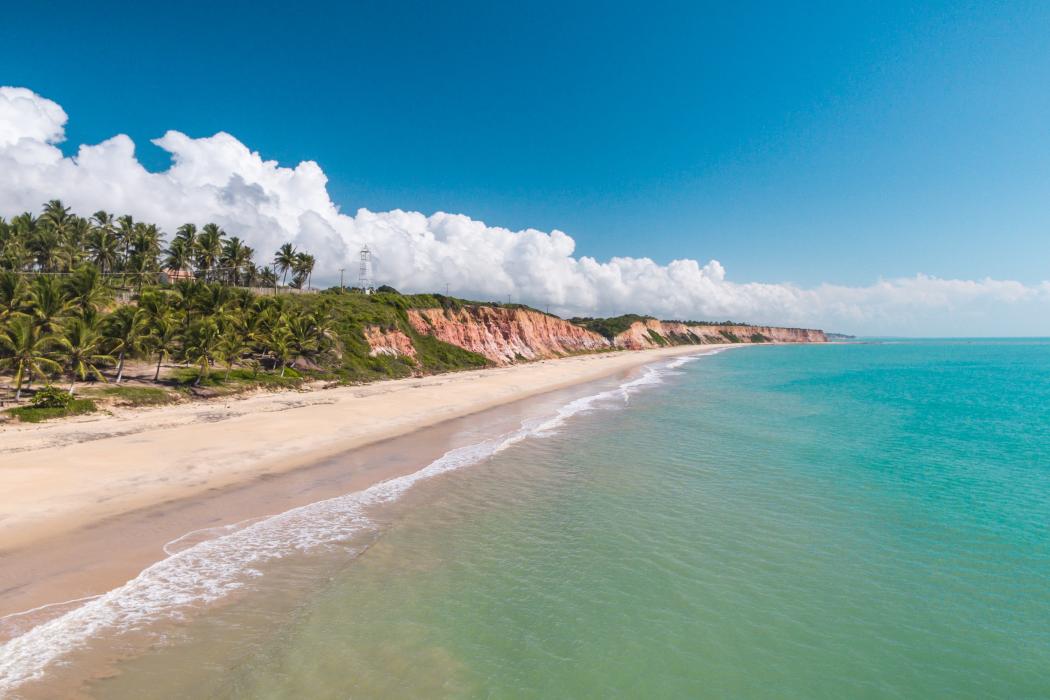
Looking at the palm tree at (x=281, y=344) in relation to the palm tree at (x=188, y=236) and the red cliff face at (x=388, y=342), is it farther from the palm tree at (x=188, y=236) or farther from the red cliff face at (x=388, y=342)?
the palm tree at (x=188, y=236)

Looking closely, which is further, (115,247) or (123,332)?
(115,247)

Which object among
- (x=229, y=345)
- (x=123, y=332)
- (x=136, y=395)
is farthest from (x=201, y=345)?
(x=136, y=395)

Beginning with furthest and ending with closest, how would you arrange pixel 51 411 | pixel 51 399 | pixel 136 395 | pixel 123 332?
1. pixel 123 332
2. pixel 136 395
3. pixel 51 399
4. pixel 51 411

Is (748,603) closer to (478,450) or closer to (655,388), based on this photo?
(478,450)

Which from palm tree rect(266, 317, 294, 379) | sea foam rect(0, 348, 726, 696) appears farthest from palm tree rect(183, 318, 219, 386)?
sea foam rect(0, 348, 726, 696)

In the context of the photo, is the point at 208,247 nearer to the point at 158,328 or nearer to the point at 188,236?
the point at 188,236

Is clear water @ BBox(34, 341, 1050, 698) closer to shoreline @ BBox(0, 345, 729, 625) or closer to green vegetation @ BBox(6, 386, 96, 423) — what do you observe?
shoreline @ BBox(0, 345, 729, 625)

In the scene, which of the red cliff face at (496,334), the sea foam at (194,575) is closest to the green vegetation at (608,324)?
the red cliff face at (496,334)
